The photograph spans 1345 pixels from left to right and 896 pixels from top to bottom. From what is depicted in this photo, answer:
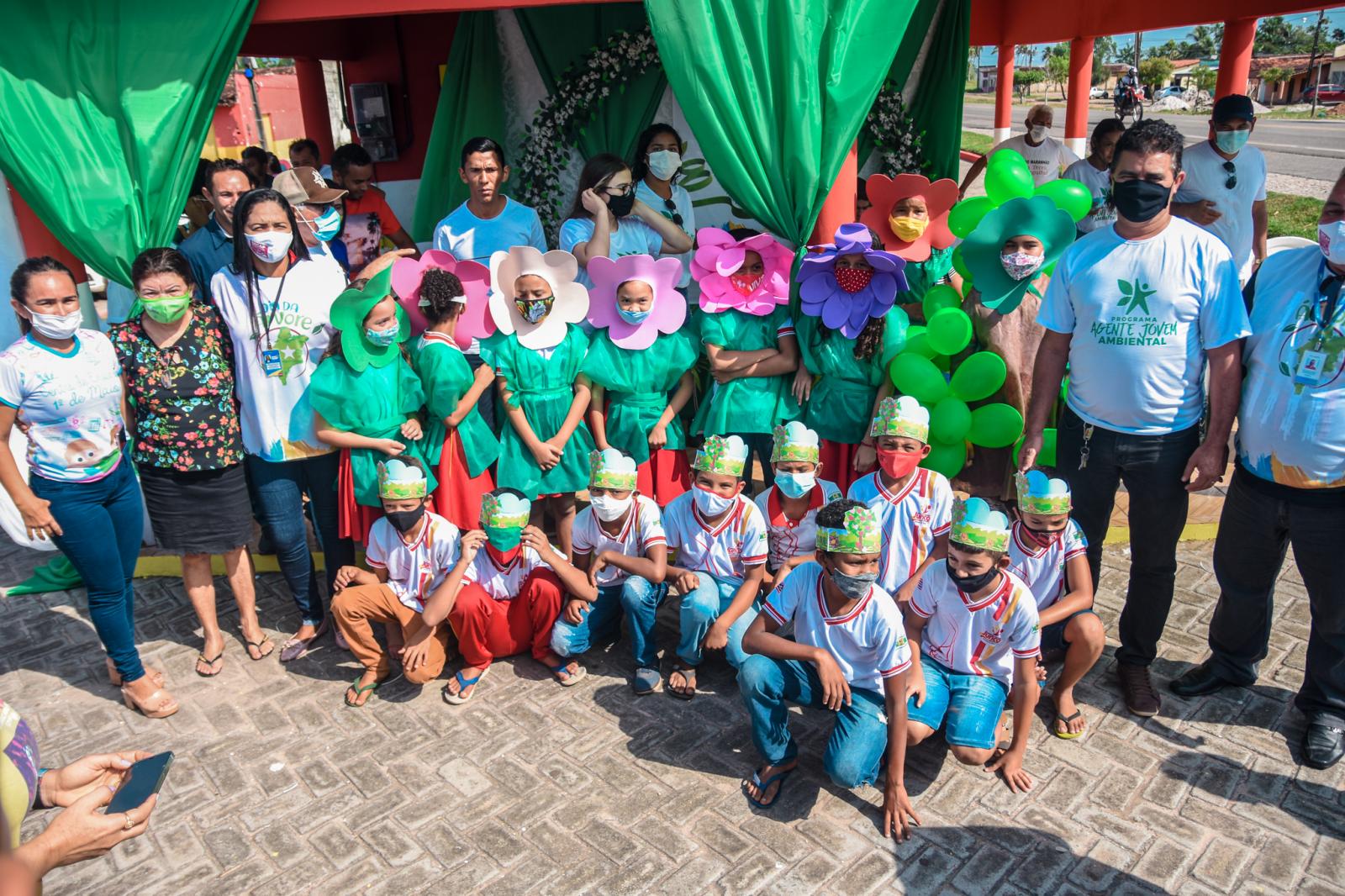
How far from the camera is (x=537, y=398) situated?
4.66m

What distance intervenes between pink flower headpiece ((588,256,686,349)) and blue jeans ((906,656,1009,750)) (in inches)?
80.3

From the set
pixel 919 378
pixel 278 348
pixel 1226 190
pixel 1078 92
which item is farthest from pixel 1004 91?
pixel 278 348

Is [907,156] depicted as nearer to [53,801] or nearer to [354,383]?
[354,383]

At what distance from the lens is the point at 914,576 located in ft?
12.7

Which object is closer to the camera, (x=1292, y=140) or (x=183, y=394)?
(x=183, y=394)

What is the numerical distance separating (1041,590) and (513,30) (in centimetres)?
535

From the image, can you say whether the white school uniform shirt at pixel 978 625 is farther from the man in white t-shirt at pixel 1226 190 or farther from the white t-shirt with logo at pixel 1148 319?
the man in white t-shirt at pixel 1226 190

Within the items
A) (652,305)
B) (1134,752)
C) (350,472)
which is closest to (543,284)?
(652,305)

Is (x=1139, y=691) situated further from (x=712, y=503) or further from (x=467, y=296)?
(x=467, y=296)

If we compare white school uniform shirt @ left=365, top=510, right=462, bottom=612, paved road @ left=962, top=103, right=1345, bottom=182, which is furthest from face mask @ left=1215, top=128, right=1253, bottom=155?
paved road @ left=962, top=103, right=1345, bottom=182

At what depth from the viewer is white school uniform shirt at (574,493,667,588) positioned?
4.23 metres

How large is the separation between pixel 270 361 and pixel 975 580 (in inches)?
122

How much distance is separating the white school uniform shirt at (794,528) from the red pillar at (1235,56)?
19.1 ft

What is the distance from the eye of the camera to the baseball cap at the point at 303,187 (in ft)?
17.2
